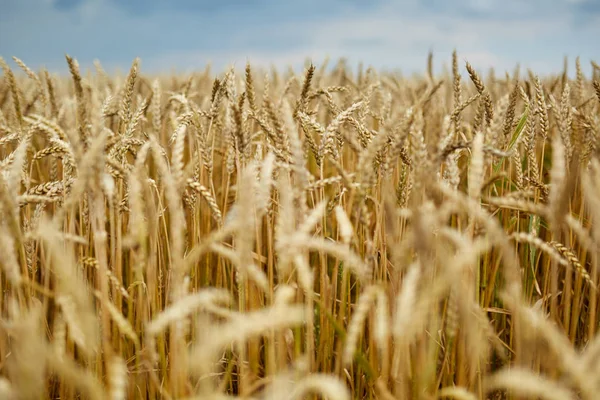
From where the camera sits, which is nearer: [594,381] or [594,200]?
[594,381]

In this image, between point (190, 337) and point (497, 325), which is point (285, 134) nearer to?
point (190, 337)

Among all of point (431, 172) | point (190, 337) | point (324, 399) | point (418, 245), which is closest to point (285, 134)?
point (431, 172)

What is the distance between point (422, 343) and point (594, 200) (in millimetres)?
370

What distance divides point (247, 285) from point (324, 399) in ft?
1.13

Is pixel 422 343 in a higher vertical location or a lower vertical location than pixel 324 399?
higher

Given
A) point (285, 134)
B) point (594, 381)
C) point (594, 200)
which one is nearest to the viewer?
point (594, 381)

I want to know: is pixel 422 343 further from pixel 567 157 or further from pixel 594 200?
pixel 567 157

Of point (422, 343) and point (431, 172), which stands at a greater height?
point (431, 172)

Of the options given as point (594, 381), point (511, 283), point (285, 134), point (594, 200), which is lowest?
point (594, 381)

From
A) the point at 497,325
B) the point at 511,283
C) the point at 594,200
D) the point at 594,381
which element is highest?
the point at 594,200

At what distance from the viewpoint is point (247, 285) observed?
127 cm

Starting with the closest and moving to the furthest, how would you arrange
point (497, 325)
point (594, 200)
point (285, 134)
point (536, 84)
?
point (594, 200) < point (285, 134) < point (536, 84) < point (497, 325)

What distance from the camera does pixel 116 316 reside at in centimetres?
80

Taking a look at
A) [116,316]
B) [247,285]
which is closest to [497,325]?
[247,285]
